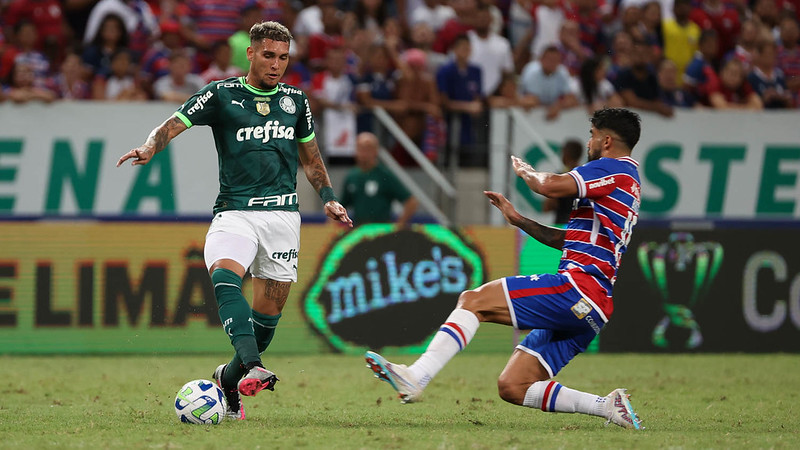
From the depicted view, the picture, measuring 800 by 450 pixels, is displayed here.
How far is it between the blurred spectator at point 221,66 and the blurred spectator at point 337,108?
3.78 feet

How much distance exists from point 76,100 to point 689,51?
30.2 ft

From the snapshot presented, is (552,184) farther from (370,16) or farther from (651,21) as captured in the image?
(651,21)

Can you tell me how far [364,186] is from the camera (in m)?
14.1

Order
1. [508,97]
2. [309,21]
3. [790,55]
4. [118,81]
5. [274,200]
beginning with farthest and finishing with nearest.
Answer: [790,55]
[309,21]
[508,97]
[118,81]
[274,200]

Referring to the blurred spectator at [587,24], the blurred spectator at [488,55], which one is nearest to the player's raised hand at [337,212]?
the blurred spectator at [488,55]

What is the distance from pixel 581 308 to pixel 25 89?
9.39 meters

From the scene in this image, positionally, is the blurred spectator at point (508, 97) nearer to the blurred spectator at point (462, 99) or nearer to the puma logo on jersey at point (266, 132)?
the blurred spectator at point (462, 99)

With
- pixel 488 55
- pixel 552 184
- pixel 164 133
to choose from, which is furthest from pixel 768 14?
pixel 164 133

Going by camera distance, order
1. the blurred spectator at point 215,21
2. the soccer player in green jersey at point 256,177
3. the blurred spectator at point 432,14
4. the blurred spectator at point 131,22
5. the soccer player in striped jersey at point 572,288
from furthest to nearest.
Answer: the blurred spectator at point 432,14
the blurred spectator at point 215,21
the blurred spectator at point 131,22
the soccer player in green jersey at point 256,177
the soccer player in striped jersey at point 572,288

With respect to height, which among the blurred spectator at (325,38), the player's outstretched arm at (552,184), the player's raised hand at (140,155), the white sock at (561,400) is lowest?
the white sock at (561,400)

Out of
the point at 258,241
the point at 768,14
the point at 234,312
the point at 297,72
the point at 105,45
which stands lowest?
the point at 234,312

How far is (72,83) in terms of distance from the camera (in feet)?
48.7

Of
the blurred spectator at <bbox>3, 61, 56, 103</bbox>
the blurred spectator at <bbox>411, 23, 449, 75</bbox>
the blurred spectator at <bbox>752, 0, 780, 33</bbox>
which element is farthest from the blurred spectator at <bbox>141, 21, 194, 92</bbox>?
the blurred spectator at <bbox>752, 0, 780, 33</bbox>

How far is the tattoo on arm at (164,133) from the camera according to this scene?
298 inches
